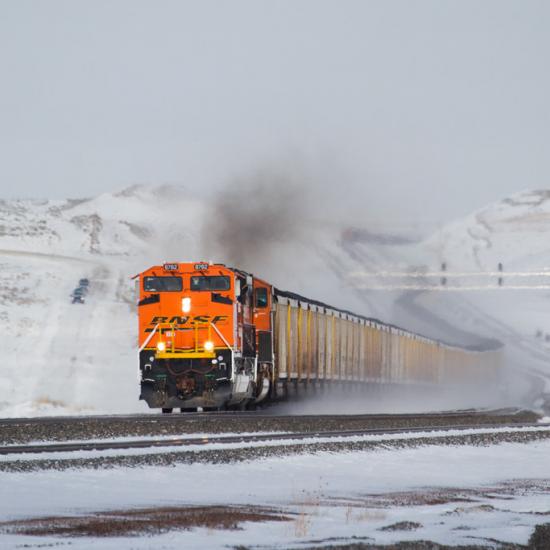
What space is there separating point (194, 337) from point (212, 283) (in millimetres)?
1656

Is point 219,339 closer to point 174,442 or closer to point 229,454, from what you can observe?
point 174,442

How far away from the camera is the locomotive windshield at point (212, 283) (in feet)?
111

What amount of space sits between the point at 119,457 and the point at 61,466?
1.17 m

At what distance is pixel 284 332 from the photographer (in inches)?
1563

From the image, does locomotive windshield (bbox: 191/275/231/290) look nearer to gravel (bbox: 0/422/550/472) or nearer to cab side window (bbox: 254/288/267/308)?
cab side window (bbox: 254/288/267/308)

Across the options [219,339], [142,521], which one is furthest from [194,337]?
[142,521]

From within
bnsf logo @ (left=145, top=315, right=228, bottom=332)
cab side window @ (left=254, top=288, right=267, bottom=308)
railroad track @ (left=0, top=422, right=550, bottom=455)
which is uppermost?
cab side window @ (left=254, top=288, right=267, bottom=308)

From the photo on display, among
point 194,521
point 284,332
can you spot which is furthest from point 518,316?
point 194,521

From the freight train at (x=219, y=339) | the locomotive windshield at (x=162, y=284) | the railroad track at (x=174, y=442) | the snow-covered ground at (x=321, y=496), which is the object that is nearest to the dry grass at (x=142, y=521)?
the snow-covered ground at (x=321, y=496)

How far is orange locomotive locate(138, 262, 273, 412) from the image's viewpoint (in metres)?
32.9

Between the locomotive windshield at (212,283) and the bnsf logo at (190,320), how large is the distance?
923 millimetres

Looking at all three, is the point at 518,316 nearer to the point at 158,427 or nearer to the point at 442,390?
the point at 442,390

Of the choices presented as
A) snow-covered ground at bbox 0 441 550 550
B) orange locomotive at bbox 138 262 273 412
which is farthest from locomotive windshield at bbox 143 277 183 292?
snow-covered ground at bbox 0 441 550 550

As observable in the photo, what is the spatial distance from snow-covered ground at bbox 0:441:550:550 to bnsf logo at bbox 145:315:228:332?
12.2 meters
